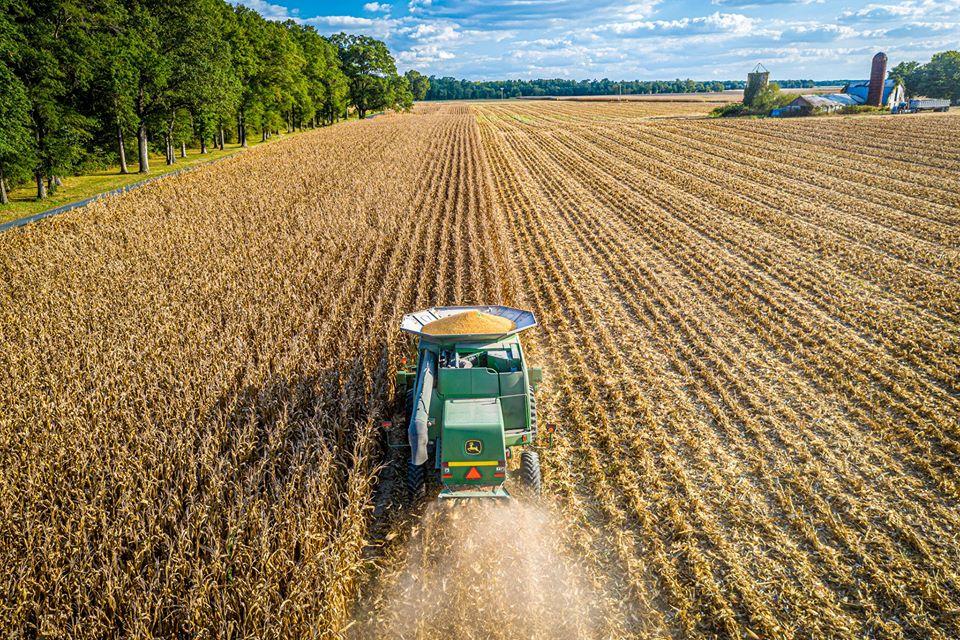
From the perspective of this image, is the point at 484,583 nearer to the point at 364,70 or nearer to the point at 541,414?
the point at 541,414

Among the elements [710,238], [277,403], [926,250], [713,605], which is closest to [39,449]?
[277,403]

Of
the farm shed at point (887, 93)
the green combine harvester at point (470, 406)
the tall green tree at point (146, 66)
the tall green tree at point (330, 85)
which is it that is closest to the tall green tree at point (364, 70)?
the tall green tree at point (330, 85)

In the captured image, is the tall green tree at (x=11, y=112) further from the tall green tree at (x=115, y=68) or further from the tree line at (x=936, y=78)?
the tree line at (x=936, y=78)

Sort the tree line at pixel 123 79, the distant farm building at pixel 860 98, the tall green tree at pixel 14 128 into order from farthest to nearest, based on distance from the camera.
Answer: the distant farm building at pixel 860 98, the tree line at pixel 123 79, the tall green tree at pixel 14 128

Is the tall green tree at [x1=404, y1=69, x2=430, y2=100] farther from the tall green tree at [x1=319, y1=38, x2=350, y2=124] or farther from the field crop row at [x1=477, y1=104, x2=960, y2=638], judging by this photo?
the field crop row at [x1=477, y1=104, x2=960, y2=638]

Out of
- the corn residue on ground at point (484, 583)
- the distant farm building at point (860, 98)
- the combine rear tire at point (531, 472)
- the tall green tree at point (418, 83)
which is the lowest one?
the corn residue on ground at point (484, 583)

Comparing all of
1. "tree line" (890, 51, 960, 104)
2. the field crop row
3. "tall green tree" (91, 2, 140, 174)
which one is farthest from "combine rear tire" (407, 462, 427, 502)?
"tree line" (890, 51, 960, 104)

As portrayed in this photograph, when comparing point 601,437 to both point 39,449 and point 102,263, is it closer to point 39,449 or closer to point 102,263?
point 39,449
